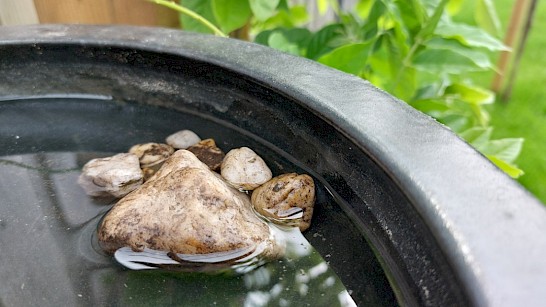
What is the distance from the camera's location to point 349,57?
0.93m

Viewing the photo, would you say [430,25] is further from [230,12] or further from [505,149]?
[230,12]

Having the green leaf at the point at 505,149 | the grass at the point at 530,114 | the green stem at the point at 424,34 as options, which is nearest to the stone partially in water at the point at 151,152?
the green stem at the point at 424,34

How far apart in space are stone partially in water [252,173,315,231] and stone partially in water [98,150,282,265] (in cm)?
5

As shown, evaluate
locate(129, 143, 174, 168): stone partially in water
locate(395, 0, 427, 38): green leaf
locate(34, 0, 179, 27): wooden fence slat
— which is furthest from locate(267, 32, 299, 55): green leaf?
locate(34, 0, 179, 27): wooden fence slat

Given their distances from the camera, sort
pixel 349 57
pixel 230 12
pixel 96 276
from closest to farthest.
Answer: pixel 96 276
pixel 349 57
pixel 230 12

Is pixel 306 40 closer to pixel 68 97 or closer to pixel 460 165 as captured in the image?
pixel 68 97

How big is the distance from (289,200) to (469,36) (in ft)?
2.17

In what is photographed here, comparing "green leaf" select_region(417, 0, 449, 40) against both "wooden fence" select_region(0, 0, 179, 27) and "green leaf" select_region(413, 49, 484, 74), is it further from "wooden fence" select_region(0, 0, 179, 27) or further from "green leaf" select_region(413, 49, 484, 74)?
"wooden fence" select_region(0, 0, 179, 27)

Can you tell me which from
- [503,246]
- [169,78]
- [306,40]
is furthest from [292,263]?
[306,40]

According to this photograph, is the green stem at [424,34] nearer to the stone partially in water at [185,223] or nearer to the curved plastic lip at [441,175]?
→ the curved plastic lip at [441,175]

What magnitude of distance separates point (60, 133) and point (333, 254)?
0.57 m

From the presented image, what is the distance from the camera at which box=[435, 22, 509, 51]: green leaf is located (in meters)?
1.05

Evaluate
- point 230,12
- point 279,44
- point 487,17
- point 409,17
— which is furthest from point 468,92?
point 230,12

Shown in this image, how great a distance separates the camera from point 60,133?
893 mm
